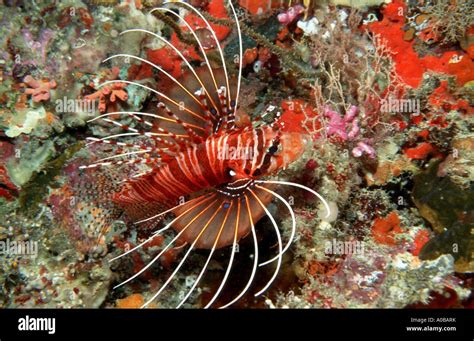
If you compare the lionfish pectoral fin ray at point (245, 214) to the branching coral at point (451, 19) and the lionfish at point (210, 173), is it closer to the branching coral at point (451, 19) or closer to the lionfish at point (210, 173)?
the lionfish at point (210, 173)

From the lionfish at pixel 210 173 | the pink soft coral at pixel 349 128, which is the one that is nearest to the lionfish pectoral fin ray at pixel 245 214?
the lionfish at pixel 210 173

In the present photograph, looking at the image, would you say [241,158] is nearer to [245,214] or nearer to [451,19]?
[245,214]

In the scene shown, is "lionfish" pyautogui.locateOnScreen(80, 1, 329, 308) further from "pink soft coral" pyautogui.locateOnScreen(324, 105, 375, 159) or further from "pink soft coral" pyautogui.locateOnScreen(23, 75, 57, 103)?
"pink soft coral" pyautogui.locateOnScreen(23, 75, 57, 103)

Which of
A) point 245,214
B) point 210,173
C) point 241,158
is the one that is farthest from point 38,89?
point 245,214

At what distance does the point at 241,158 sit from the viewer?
366 centimetres

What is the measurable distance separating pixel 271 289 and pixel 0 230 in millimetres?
3538

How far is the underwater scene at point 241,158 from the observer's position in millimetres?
3719

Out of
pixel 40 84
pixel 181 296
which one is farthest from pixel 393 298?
pixel 40 84

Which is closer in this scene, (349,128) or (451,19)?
(349,128)

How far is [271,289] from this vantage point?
13.6ft

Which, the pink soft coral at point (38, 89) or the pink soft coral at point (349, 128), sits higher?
the pink soft coral at point (38, 89)

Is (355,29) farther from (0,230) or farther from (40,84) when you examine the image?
(0,230)

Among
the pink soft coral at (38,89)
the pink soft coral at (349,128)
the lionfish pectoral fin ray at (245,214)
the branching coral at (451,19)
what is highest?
the branching coral at (451,19)

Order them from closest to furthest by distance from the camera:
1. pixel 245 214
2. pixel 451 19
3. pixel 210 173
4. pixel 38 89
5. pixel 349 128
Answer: pixel 245 214 < pixel 210 173 < pixel 349 128 < pixel 451 19 < pixel 38 89
